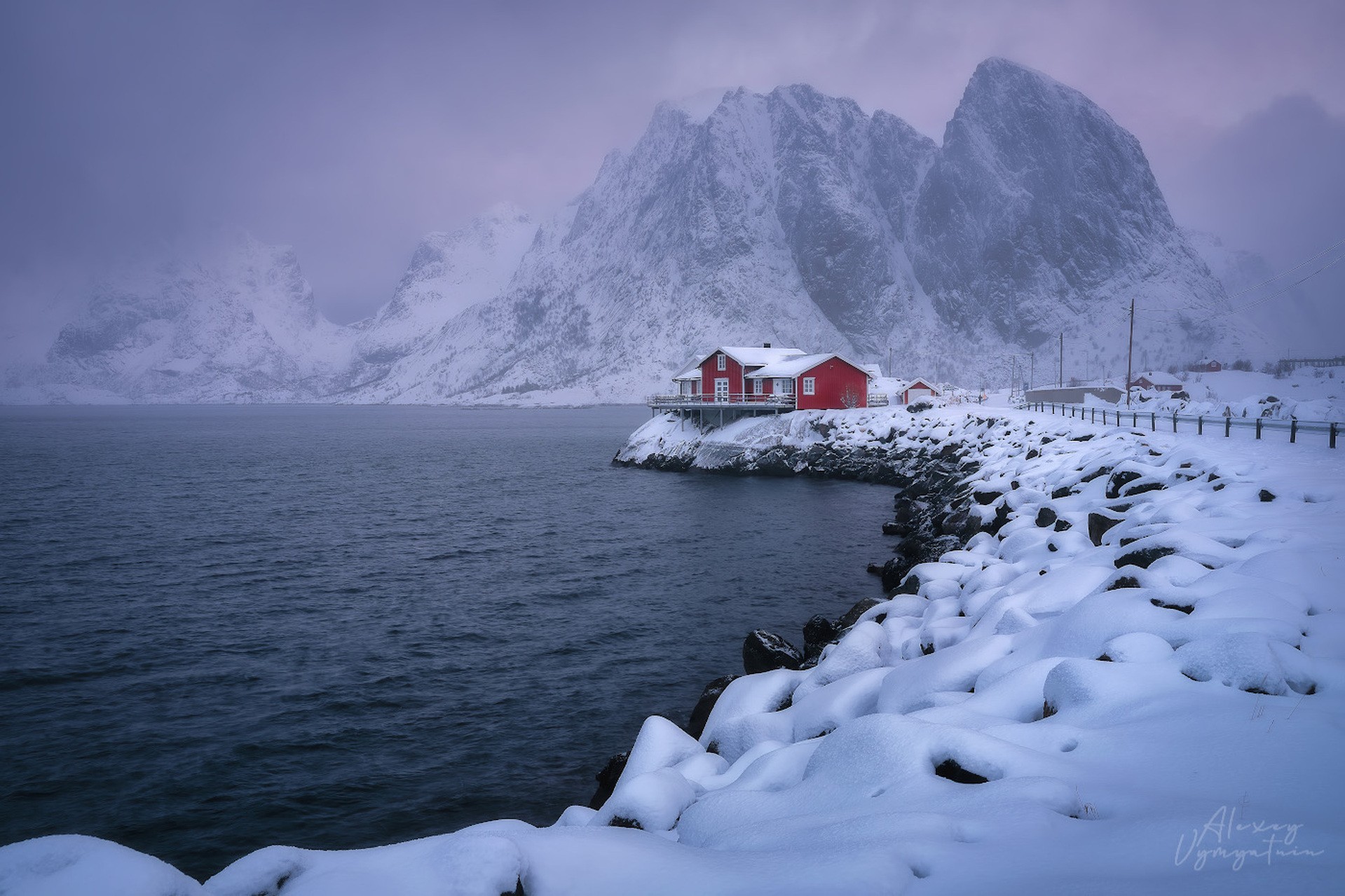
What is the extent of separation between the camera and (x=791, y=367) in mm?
73000

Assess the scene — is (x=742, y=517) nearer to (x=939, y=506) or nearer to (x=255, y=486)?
(x=939, y=506)

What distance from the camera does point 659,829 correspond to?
23.7 feet

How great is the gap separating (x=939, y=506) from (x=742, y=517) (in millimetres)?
11842

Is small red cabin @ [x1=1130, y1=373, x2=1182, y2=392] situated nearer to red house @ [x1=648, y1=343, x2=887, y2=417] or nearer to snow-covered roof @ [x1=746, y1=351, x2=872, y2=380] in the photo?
red house @ [x1=648, y1=343, x2=887, y2=417]

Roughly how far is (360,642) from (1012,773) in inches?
775

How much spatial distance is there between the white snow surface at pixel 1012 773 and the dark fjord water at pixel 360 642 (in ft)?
19.7

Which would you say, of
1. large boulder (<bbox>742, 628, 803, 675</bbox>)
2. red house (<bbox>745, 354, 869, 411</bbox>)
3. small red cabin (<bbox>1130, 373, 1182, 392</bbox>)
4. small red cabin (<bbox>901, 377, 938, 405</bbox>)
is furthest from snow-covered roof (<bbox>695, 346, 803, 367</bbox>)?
small red cabin (<bbox>1130, 373, 1182, 392</bbox>)

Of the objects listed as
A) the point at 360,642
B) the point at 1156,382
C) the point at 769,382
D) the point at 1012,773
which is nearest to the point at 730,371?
the point at 769,382

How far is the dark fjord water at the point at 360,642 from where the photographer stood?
1310 centimetres

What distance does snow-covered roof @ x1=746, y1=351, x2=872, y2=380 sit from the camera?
7156 centimetres

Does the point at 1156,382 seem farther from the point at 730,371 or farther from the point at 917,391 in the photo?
the point at 730,371

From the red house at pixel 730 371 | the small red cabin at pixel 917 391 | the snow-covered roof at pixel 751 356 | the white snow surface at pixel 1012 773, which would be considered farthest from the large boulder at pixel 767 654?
the small red cabin at pixel 917 391

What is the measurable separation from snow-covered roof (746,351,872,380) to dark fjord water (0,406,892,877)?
76.6ft

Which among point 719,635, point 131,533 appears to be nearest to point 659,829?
point 719,635
